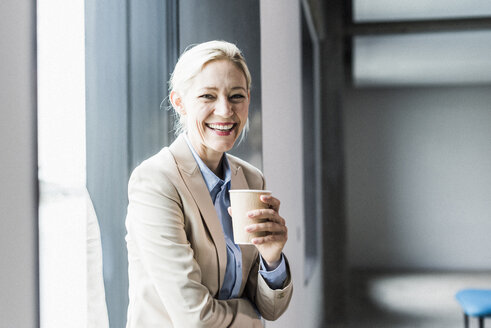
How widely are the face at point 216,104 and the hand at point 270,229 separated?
13cm

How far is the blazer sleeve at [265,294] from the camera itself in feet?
2.85

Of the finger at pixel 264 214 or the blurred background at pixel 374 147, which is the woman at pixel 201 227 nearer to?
the finger at pixel 264 214

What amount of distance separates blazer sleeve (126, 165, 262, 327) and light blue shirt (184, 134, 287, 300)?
81 millimetres

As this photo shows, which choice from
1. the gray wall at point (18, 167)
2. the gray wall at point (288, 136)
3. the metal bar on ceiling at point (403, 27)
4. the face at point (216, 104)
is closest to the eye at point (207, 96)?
the face at point (216, 104)

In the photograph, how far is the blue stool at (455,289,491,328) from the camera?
7.92 ft

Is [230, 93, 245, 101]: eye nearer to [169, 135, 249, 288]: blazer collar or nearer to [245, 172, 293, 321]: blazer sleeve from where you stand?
[169, 135, 249, 288]: blazer collar

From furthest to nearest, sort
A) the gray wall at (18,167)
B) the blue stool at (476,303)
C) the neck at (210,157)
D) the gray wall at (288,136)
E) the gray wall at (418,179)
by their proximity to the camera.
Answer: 1. the gray wall at (418,179)
2. the blue stool at (476,303)
3. the gray wall at (288,136)
4. the neck at (210,157)
5. the gray wall at (18,167)

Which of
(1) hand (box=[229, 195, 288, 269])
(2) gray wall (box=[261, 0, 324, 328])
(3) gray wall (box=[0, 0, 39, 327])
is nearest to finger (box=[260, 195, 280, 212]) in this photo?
(1) hand (box=[229, 195, 288, 269])

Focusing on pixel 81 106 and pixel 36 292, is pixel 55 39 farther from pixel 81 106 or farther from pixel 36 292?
pixel 36 292

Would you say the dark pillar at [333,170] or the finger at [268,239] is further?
the dark pillar at [333,170]

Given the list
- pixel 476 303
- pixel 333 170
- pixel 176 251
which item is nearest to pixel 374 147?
pixel 333 170

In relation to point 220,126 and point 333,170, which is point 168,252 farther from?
point 333,170

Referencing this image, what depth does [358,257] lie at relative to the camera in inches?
120

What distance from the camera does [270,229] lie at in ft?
2.55
